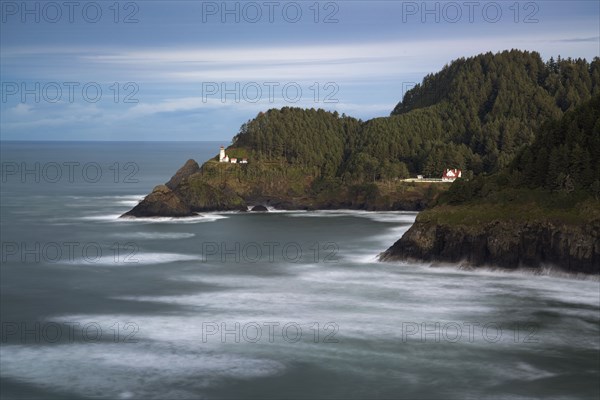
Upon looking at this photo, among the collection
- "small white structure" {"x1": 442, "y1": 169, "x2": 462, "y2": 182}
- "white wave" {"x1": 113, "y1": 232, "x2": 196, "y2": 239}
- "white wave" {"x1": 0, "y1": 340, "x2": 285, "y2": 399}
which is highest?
"small white structure" {"x1": 442, "y1": 169, "x2": 462, "y2": 182}

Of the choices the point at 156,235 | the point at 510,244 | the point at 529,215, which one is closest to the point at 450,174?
the point at 156,235

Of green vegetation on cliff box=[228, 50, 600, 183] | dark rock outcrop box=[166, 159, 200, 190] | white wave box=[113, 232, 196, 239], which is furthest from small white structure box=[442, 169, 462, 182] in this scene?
white wave box=[113, 232, 196, 239]

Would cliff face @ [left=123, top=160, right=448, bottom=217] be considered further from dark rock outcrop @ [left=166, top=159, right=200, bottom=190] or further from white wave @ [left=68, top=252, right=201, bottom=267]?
white wave @ [left=68, top=252, right=201, bottom=267]

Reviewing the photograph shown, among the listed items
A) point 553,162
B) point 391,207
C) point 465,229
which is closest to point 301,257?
point 465,229

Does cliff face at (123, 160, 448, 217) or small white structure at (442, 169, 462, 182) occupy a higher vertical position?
small white structure at (442, 169, 462, 182)

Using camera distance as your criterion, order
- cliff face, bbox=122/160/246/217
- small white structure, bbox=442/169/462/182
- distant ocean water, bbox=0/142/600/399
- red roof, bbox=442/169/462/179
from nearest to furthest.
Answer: distant ocean water, bbox=0/142/600/399
cliff face, bbox=122/160/246/217
small white structure, bbox=442/169/462/182
red roof, bbox=442/169/462/179

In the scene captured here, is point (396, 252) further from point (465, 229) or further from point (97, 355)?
point (97, 355)

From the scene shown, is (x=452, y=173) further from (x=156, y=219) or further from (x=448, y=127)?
(x=156, y=219)
